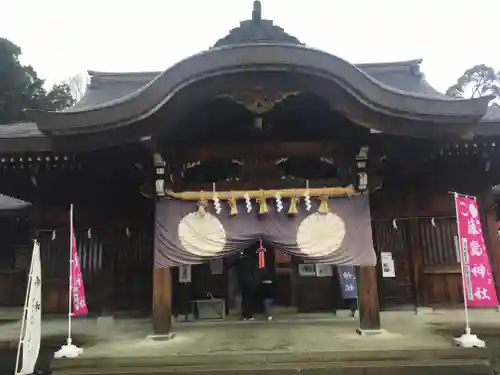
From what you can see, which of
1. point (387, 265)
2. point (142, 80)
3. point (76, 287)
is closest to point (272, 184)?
point (76, 287)

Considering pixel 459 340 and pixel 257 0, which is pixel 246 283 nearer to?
pixel 459 340

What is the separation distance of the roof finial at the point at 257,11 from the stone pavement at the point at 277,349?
4824 mm

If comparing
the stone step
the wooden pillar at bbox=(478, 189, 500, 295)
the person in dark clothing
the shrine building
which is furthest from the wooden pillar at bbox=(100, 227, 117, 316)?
the wooden pillar at bbox=(478, 189, 500, 295)

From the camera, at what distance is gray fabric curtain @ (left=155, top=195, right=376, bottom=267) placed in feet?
21.1

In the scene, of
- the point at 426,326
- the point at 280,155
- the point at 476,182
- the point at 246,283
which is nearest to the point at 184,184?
the point at 280,155

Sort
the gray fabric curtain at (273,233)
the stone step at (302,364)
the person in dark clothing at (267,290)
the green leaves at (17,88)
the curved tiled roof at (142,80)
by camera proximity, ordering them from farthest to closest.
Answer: the green leaves at (17,88) → the curved tiled roof at (142,80) → the person in dark clothing at (267,290) → the gray fabric curtain at (273,233) → the stone step at (302,364)

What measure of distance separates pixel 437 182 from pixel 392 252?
1.63 metres

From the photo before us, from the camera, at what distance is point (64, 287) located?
872 centimetres

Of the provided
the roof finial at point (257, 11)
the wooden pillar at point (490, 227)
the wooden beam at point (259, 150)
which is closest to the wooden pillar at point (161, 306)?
the wooden beam at point (259, 150)

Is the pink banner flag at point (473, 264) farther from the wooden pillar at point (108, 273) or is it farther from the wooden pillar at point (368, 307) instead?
the wooden pillar at point (108, 273)

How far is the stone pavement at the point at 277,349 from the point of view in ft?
17.2

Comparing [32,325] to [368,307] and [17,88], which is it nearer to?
[368,307]

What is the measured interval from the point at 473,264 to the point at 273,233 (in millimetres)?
2819

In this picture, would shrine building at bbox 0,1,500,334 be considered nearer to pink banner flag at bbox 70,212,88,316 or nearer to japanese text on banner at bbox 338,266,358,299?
japanese text on banner at bbox 338,266,358,299
